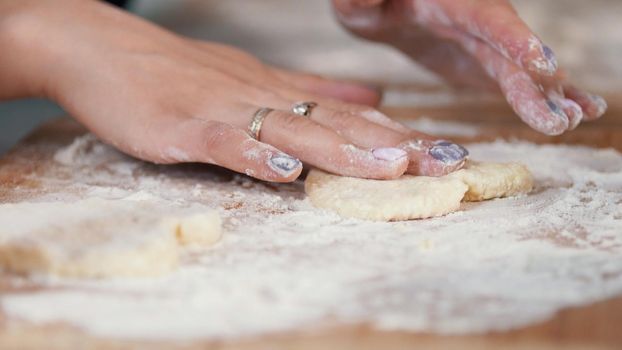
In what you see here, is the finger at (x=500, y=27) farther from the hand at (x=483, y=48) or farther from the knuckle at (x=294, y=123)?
the knuckle at (x=294, y=123)

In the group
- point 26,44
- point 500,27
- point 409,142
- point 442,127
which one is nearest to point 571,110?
point 500,27

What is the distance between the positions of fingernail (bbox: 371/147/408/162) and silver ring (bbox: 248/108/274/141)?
0.57ft

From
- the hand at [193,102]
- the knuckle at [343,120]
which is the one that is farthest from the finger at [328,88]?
the knuckle at [343,120]

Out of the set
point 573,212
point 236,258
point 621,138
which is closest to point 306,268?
point 236,258

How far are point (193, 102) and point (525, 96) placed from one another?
50 cm

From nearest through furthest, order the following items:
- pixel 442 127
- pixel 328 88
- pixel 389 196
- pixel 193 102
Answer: pixel 389 196 → pixel 193 102 → pixel 328 88 → pixel 442 127

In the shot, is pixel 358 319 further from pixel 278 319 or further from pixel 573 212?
pixel 573 212

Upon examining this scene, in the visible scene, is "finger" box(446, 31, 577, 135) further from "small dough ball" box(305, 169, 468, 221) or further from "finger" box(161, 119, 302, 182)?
"finger" box(161, 119, 302, 182)

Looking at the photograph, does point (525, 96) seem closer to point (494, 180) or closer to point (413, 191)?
point (494, 180)

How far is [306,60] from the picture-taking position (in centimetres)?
246

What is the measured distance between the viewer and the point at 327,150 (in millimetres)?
1159

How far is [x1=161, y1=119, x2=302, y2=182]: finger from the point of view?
3.62 ft

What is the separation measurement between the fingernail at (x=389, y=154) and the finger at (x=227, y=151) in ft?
0.36

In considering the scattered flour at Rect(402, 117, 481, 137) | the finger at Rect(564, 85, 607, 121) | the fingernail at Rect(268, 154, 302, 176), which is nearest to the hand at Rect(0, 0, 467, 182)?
the fingernail at Rect(268, 154, 302, 176)
